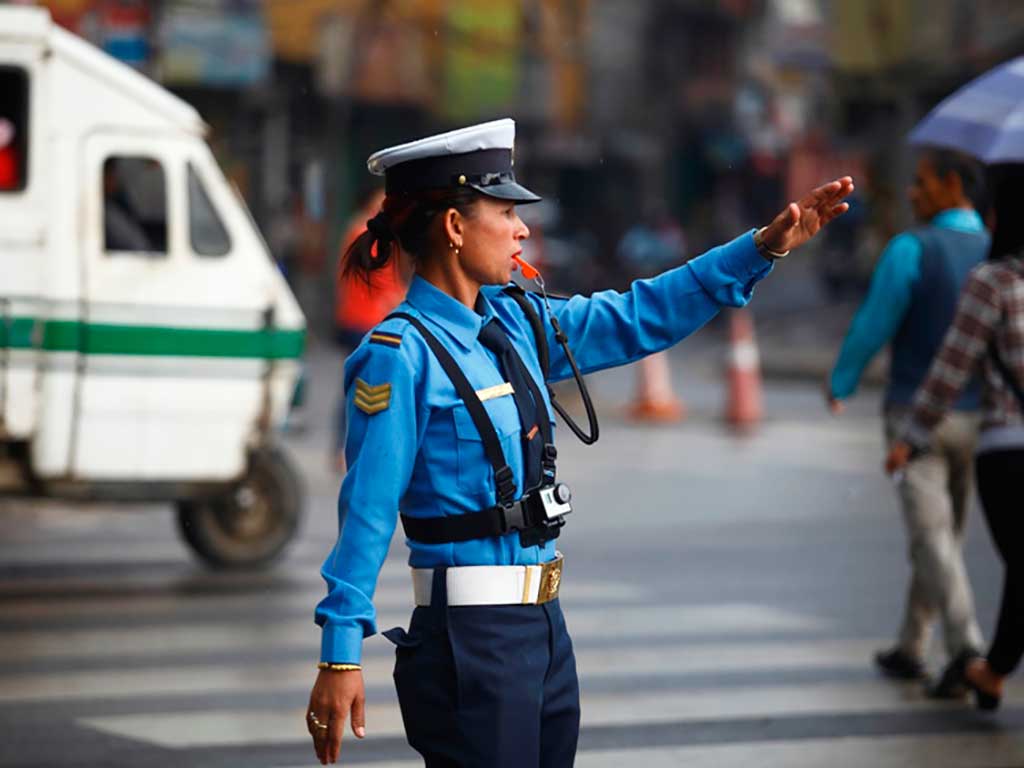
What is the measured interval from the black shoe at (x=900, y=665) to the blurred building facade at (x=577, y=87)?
963 cm

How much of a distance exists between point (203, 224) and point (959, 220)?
152 inches

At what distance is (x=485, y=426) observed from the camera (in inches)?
135

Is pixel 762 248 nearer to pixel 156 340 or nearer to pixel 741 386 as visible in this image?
pixel 156 340

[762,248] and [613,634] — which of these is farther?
[613,634]

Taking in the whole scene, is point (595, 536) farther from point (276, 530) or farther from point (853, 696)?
point (853, 696)

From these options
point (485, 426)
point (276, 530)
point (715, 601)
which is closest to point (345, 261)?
point (485, 426)

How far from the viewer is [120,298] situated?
886 centimetres

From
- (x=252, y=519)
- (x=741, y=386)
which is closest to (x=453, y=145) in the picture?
(x=252, y=519)

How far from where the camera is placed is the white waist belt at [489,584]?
11.3 feet

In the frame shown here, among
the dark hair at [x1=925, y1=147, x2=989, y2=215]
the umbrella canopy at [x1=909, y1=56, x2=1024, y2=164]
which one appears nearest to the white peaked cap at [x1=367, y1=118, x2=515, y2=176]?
the umbrella canopy at [x1=909, y1=56, x2=1024, y2=164]

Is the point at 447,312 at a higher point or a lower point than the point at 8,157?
lower

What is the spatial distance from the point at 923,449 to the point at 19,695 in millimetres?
3241

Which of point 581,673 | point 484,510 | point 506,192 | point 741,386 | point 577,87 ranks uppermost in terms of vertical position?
point 577,87

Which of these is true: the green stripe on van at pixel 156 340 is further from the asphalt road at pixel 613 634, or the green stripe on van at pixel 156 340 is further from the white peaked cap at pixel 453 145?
the white peaked cap at pixel 453 145
